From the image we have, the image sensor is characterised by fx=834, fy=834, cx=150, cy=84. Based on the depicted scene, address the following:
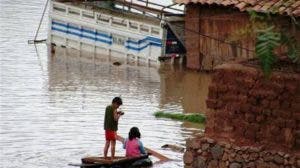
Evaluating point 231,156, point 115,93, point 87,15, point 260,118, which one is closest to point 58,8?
point 87,15

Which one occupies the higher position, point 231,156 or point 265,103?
point 265,103

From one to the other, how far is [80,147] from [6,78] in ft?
30.8

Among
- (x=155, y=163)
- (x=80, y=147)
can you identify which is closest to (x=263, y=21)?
(x=155, y=163)

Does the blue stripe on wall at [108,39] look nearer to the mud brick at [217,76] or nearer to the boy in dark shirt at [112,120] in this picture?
the boy in dark shirt at [112,120]

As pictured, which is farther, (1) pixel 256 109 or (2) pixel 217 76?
(2) pixel 217 76

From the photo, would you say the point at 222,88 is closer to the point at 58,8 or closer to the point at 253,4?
the point at 253,4

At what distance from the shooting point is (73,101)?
2153cm

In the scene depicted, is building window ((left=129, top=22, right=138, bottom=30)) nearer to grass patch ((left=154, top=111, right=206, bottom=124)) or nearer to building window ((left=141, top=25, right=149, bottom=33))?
building window ((left=141, top=25, right=149, bottom=33))

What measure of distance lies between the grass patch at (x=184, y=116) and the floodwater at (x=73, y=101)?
31cm

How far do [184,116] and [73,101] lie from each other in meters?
3.42

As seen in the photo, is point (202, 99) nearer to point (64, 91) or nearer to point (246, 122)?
point (64, 91)

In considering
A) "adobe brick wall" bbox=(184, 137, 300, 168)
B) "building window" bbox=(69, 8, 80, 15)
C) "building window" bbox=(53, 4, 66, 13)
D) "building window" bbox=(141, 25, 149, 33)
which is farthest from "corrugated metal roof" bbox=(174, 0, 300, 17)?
"building window" bbox=(53, 4, 66, 13)

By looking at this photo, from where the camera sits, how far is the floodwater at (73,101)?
16.3m

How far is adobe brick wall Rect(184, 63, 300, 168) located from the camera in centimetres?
1202
